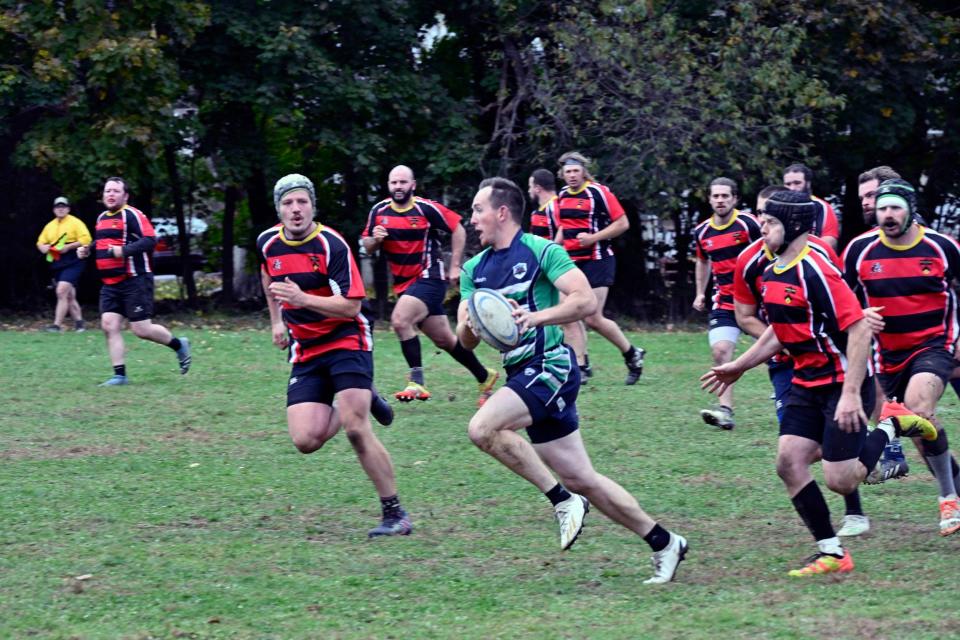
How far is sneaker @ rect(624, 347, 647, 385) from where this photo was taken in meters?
12.5

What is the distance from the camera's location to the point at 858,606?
540 cm

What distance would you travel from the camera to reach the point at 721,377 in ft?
20.2

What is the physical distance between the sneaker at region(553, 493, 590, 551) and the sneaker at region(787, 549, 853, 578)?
0.99 metres

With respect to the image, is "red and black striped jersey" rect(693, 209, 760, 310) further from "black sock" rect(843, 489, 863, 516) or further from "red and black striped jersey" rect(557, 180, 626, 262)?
"black sock" rect(843, 489, 863, 516)

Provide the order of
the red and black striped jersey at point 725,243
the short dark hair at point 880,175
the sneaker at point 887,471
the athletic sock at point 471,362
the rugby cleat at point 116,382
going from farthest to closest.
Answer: the rugby cleat at point 116,382 < the athletic sock at point 471,362 < the red and black striped jersey at point 725,243 < the sneaker at point 887,471 < the short dark hair at point 880,175

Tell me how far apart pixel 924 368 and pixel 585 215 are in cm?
571

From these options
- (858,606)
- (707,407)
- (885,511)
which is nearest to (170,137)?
(707,407)

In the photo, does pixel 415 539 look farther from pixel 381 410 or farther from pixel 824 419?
pixel 824 419

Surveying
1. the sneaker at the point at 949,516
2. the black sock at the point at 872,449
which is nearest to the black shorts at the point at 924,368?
the sneaker at the point at 949,516

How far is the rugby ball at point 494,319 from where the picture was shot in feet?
19.2

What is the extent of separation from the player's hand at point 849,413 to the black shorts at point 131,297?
8.19 meters

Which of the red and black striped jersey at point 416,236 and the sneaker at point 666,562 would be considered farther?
the red and black striped jersey at point 416,236

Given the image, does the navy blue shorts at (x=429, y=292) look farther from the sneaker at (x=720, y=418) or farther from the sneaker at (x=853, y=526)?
the sneaker at (x=853, y=526)

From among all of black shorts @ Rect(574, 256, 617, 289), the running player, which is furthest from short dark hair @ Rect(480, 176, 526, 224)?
black shorts @ Rect(574, 256, 617, 289)
